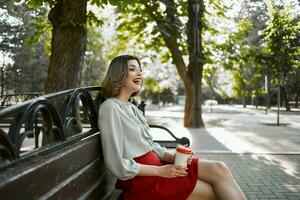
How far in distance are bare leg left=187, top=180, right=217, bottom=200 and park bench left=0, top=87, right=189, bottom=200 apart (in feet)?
1.89

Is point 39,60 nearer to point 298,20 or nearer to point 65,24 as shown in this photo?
point 298,20

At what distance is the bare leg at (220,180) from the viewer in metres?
2.96

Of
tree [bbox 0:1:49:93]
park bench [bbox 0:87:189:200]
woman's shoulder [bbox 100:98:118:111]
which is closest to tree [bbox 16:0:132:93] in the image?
Result: tree [bbox 0:1:49:93]

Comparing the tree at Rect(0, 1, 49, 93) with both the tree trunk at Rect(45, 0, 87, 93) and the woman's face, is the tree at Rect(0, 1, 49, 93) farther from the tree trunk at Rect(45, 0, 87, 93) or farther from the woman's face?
the woman's face

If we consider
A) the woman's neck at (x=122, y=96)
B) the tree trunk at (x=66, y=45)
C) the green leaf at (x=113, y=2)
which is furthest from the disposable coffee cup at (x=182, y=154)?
the tree trunk at (x=66, y=45)

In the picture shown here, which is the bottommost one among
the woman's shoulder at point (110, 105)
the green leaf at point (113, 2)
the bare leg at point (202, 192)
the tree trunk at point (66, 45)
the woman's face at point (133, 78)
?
the bare leg at point (202, 192)

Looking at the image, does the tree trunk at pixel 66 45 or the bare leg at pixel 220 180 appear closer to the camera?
the bare leg at pixel 220 180

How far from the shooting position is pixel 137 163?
9.16 ft

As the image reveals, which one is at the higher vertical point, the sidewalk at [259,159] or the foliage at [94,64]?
the foliage at [94,64]

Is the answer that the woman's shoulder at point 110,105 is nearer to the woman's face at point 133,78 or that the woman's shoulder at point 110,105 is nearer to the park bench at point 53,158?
the park bench at point 53,158

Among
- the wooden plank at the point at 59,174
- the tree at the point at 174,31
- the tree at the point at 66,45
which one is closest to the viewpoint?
the wooden plank at the point at 59,174

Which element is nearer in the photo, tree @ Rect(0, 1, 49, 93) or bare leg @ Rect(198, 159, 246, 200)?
bare leg @ Rect(198, 159, 246, 200)

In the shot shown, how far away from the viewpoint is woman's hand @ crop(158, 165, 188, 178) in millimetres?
2758

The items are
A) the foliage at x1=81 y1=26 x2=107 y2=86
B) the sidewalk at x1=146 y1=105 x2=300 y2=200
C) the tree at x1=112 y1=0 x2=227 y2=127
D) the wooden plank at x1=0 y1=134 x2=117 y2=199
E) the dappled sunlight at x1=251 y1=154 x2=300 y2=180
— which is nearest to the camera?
the wooden plank at x1=0 y1=134 x2=117 y2=199
